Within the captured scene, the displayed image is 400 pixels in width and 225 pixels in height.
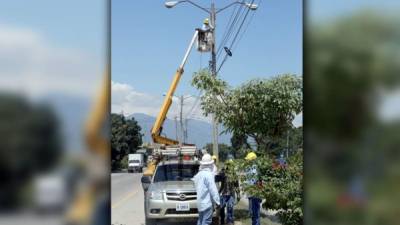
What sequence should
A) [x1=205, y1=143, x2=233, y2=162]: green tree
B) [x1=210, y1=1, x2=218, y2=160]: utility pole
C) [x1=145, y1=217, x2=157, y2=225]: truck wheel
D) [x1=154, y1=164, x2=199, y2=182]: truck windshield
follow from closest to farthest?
[x1=145, y1=217, x2=157, y2=225]: truck wheel, [x1=154, y1=164, x2=199, y2=182]: truck windshield, [x1=210, y1=1, x2=218, y2=160]: utility pole, [x1=205, y1=143, x2=233, y2=162]: green tree

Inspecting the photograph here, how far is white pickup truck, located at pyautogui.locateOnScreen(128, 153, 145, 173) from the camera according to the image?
4303cm

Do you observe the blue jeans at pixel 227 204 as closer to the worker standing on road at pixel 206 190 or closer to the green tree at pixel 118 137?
the worker standing on road at pixel 206 190

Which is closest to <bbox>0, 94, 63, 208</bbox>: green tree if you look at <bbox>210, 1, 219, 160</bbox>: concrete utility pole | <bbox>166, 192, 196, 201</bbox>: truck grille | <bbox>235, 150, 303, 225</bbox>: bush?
<bbox>235, 150, 303, 225</bbox>: bush

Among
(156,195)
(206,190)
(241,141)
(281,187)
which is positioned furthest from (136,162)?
(281,187)

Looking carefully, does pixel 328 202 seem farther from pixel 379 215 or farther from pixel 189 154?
pixel 189 154

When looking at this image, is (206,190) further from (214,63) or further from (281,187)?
(214,63)

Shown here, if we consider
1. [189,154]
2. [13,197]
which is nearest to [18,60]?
[13,197]

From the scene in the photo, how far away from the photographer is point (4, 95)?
75.4 inches

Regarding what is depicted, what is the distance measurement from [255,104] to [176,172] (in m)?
2.18

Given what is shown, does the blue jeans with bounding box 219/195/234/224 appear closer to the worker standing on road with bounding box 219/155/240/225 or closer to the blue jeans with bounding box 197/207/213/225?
the worker standing on road with bounding box 219/155/240/225

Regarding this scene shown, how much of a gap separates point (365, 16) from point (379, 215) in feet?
2.11

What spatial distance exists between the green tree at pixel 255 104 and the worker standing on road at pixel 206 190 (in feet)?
7.64

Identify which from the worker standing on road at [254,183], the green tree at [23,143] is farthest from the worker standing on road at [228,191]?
the green tree at [23,143]

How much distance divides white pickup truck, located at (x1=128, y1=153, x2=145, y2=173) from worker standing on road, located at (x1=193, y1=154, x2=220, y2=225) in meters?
35.6
